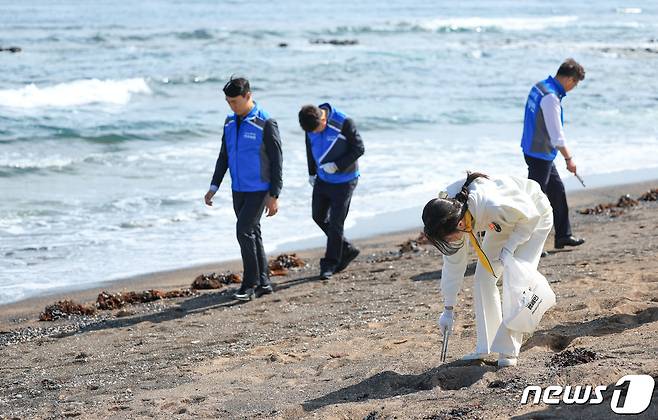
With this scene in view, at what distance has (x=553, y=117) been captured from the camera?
9195mm

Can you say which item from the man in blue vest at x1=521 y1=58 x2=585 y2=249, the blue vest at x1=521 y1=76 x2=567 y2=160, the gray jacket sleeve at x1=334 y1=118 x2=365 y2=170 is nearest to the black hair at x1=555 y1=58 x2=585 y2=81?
the man in blue vest at x1=521 y1=58 x2=585 y2=249

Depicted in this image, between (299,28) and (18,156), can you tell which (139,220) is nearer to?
(18,156)

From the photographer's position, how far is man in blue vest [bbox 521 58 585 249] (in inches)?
362

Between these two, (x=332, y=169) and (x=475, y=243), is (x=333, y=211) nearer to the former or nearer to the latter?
(x=332, y=169)

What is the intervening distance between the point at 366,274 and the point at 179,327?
2.15m

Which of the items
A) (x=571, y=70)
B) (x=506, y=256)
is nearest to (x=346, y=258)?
(x=571, y=70)

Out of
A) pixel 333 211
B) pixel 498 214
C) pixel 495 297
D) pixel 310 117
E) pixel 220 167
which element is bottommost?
pixel 333 211

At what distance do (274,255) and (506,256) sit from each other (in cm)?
566

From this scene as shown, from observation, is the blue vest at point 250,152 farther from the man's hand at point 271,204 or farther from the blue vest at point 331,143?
the blue vest at point 331,143

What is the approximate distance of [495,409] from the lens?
4992 mm

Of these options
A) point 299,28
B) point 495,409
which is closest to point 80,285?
point 495,409

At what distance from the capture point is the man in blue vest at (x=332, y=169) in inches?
373

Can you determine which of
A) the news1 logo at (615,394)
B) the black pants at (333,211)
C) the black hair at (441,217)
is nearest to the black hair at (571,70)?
the black pants at (333,211)

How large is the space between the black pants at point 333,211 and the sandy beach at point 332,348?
29cm
